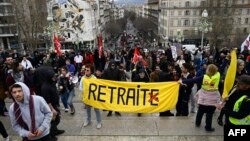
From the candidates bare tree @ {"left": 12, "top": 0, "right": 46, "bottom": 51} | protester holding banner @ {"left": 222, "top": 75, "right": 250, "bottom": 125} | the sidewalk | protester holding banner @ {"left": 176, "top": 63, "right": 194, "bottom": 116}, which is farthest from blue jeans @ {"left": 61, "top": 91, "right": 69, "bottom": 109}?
bare tree @ {"left": 12, "top": 0, "right": 46, "bottom": 51}

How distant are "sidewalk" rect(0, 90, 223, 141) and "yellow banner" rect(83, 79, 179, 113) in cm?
41

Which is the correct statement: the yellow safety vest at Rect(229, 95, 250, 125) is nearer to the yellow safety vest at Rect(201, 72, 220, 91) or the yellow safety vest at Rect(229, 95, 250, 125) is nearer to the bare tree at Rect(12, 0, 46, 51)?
the yellow safety vest at Rect(201, 72, 220, 91)

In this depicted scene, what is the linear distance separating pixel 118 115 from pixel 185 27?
6429 cm

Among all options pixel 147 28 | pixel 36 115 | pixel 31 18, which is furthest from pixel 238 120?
pixel 147 28

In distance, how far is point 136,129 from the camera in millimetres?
7199

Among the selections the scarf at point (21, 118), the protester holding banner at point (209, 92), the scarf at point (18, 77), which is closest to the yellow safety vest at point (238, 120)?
the protester holding banner at point (209, 92)

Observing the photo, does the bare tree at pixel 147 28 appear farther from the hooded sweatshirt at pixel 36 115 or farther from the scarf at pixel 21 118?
the scarf at pixel 21 118

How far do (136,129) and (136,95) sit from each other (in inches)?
39.7

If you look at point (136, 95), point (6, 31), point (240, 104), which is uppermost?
point (6, 31)

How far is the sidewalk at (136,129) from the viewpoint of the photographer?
6.71 m

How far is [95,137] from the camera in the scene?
6773mm

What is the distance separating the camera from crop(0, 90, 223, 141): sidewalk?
22.0ft

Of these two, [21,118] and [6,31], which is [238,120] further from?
[6,31]

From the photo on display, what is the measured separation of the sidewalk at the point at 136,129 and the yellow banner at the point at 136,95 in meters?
0.41
